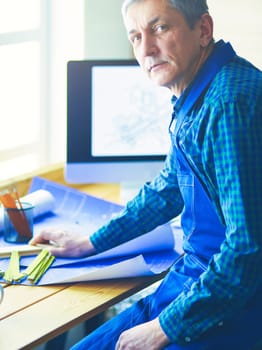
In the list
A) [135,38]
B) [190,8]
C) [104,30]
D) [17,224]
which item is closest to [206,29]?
[190,8]

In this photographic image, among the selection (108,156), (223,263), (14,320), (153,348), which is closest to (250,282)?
(223,263)

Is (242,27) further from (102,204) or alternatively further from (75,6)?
(102,204)

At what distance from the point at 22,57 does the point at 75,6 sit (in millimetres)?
269

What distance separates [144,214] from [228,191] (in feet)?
1.55

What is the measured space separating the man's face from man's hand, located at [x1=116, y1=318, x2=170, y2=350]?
551 millimetres

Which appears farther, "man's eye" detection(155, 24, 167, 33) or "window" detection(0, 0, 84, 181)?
"window" detection(0, 0, 84, 181)

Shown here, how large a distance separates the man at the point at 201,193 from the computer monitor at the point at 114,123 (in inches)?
18.8

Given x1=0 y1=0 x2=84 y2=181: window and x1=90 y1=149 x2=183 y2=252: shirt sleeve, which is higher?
x1=0 y1=0 x2=84 y2=181: window

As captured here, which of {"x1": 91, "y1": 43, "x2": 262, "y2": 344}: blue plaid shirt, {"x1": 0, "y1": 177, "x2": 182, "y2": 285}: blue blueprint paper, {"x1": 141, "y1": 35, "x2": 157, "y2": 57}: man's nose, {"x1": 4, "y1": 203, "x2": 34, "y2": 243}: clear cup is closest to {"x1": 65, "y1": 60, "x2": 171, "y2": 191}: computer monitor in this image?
{"x1": 0, "y1": 177, "x2": 182, "y2": 285}: blue blueprint paper

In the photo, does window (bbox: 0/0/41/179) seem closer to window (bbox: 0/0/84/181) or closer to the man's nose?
window (bbox: 0/0/84/181)

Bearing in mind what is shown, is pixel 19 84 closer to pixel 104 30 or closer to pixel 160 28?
pixel 104 30

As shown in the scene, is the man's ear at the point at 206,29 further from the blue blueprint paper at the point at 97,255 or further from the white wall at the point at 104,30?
the white wall at the point at 104,30

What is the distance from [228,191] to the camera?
156cm

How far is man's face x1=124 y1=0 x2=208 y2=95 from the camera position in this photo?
5.66 ft
